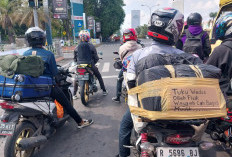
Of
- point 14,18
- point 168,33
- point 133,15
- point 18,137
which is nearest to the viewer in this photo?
point 168,33

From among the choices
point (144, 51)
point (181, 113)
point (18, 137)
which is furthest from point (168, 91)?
point (18, 137)

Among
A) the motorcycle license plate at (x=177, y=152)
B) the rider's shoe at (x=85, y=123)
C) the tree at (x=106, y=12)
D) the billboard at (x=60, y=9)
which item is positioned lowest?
the rider's shoe at (x=85, y=123)

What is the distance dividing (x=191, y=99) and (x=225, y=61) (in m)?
1.26

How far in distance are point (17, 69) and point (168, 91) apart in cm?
211

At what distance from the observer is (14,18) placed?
1345 inches

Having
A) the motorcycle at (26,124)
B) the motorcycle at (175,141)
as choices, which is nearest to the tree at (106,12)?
the motorcycle at (26,124)

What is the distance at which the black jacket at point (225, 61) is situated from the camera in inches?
99.8

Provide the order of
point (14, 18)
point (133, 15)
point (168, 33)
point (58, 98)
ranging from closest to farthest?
point (168, 33) → point (58, 98) → point (14, 18) → point (133, 15)

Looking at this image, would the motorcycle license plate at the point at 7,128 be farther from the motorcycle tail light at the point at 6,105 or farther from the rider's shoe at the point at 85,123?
the rider's shoe at the point at 85,123

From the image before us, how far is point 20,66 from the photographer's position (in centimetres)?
277

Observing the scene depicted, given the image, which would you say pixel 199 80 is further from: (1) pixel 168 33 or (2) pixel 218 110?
(1) pixel 168 33

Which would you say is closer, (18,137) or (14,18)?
(18,137)

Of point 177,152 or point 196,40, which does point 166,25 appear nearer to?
point 177,152

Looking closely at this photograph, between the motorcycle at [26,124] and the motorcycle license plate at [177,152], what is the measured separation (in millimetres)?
1737
